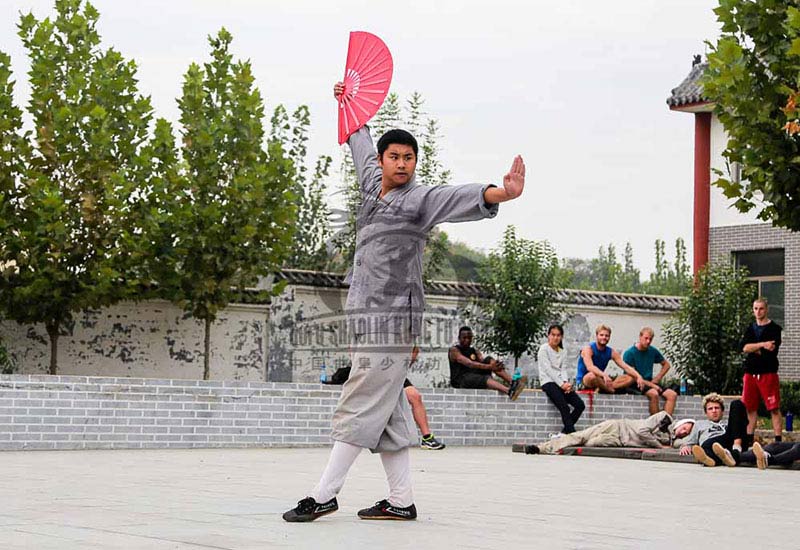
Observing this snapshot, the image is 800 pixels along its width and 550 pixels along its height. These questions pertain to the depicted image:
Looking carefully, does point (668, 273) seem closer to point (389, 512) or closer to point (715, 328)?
point (715, 328)

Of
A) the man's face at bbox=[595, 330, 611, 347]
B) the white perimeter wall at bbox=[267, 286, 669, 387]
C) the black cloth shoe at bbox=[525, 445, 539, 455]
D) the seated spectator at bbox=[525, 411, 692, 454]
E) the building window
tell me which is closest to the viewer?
the seated spectator at bbox=[525, 411, 692, 454]

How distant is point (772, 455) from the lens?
12.3 m

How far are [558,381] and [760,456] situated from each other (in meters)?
4.22

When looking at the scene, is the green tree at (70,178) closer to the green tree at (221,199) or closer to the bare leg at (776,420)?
the green tree at (221,199)

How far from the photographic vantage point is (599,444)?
1443cm

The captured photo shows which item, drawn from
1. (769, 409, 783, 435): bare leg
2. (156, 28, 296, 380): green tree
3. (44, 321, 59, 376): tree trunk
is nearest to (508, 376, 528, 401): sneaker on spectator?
(769, 409, 783, 435): bare leg

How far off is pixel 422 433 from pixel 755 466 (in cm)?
411

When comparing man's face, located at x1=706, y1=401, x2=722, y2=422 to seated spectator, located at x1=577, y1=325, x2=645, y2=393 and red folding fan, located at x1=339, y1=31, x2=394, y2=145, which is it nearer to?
seated spectator, located at x1=577, y1=325, x2=645, y2=393

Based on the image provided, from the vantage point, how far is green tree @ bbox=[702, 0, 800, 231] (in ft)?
47.5

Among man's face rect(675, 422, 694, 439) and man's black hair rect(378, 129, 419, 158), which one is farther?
man's face rect(675, 422, 694, 439)

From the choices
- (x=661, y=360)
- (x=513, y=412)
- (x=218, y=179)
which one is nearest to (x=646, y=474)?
(x=513, y=412)

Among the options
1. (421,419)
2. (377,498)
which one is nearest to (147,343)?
(421,419)

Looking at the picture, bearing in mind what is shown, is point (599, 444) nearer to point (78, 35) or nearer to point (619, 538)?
point (619, 538)

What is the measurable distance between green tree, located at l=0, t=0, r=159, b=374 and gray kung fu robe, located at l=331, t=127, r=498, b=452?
12902 mm
